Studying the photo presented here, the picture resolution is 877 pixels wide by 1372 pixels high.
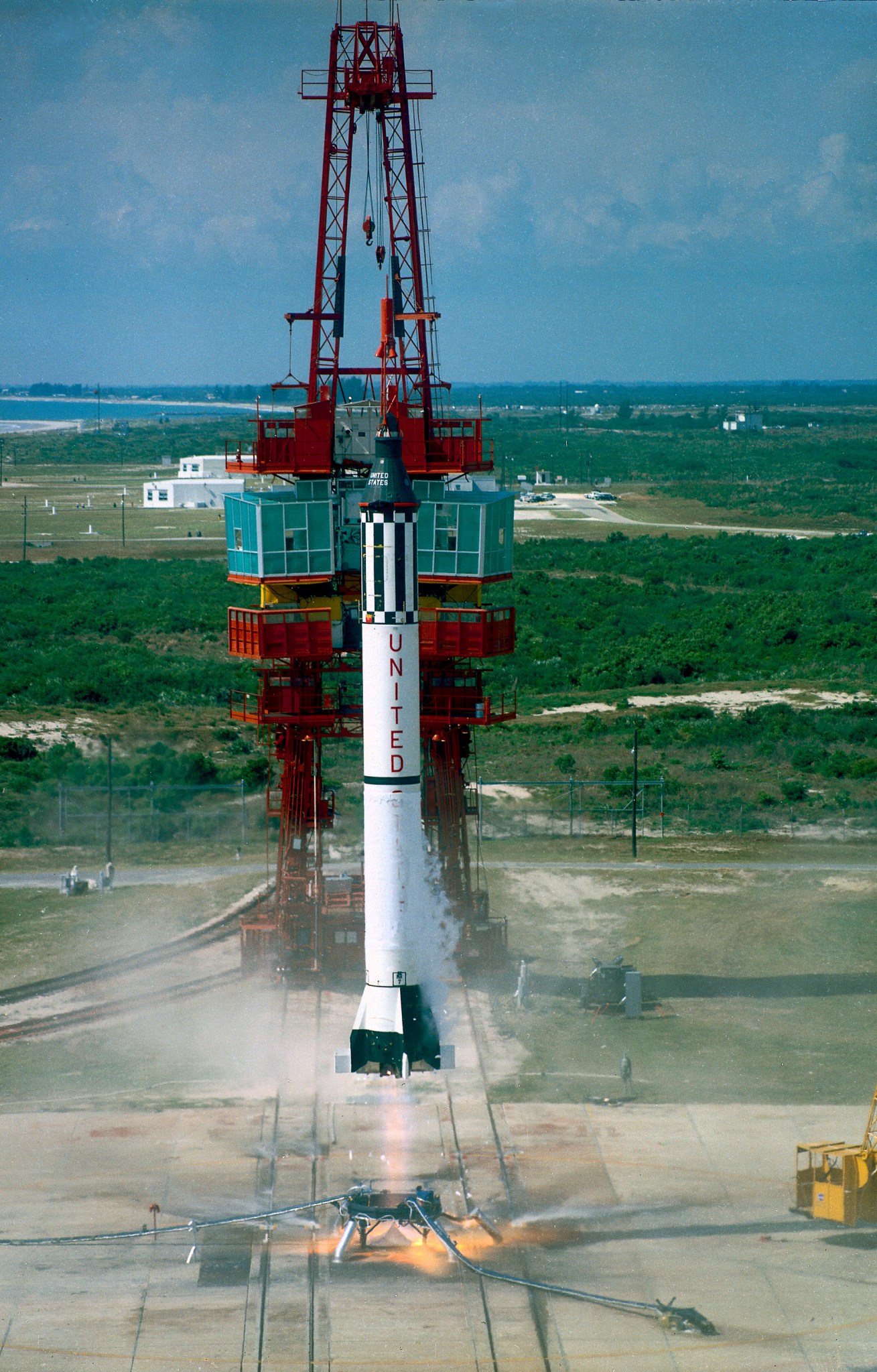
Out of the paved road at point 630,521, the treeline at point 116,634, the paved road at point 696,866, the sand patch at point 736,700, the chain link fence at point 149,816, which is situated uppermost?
the paved road at point 630,521

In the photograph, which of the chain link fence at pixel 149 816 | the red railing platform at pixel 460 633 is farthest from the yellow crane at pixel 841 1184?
the chain link fence at pixel 149 816

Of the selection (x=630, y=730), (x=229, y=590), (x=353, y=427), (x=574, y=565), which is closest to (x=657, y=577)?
(x=574, y=565)

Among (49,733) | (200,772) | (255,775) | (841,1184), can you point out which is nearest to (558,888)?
(255,775)

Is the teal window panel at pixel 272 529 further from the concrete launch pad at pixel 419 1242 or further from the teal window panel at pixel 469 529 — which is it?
the concrete launch pad at pixel 419 1242

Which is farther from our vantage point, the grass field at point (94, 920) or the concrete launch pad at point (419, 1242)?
the grass field at point (94, 920)

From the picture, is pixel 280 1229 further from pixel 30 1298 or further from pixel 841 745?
pixel 841 745

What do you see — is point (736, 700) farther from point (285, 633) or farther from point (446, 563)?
point (285, 633)
